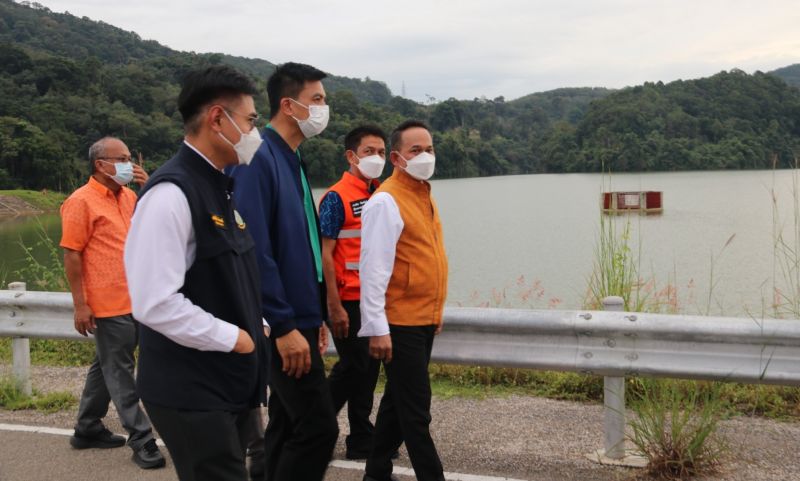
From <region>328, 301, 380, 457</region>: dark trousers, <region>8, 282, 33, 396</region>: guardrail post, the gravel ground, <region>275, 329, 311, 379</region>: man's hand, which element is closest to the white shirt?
<region>275, 329, 311, 379</region>: man's hand

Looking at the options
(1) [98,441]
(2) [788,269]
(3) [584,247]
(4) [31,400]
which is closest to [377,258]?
(1) [98,441]

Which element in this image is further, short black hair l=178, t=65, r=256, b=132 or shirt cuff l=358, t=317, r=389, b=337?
shirt cuff l=358, t=317, r=389, b=337

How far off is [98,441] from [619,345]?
307 centimetres

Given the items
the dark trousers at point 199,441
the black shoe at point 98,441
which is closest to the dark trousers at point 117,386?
the black shoe at point 98,441

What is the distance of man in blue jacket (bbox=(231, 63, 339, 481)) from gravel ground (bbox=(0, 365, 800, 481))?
1187mm

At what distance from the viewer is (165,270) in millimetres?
2217

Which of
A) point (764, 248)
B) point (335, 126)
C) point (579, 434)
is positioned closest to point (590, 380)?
point (579, 434)

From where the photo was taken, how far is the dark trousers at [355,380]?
13.5ft

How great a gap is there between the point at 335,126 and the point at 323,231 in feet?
143

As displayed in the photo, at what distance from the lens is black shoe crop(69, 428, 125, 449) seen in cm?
454

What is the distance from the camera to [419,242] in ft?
12.1

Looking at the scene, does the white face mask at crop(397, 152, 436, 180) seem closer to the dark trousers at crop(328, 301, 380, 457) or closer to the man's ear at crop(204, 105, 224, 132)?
the dark trousers at crop(328, 301, 380, 457)

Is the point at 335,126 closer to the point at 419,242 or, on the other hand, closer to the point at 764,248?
the point at 764,248

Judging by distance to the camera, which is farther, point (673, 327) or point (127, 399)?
point (127, 399)
